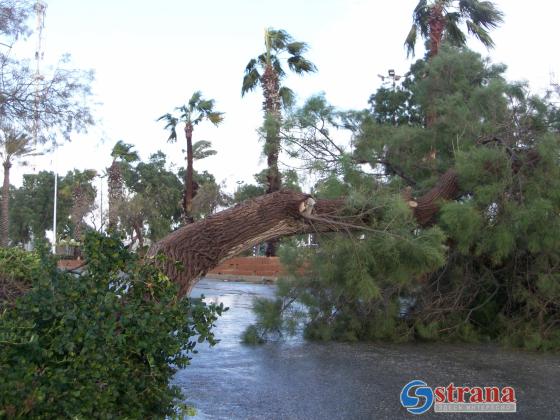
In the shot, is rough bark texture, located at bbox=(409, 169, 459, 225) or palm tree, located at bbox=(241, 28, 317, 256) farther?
palm tree, located at bbox=(241, 28, 317, 256)

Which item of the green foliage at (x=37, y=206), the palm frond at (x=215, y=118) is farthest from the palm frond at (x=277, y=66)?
the green foliage at (x=37, y=206)

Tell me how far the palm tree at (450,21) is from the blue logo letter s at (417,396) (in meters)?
10.9

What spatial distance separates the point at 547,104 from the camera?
9219 millimetres

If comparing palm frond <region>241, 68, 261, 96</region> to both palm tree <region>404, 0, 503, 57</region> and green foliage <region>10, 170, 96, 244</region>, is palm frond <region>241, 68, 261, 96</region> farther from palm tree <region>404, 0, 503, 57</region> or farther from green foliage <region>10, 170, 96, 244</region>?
green foliage <region>10, 170, 96, 244</region>

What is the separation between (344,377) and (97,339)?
4.42 metres

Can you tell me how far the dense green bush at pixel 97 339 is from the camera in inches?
117

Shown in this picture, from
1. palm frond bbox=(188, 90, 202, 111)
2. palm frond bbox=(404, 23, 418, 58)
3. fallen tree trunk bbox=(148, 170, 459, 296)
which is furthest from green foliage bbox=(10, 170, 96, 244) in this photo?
fallen tree trunk bbox=(148, 170, 459, 296)

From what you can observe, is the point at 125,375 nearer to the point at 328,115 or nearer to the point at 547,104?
the point at 328,115

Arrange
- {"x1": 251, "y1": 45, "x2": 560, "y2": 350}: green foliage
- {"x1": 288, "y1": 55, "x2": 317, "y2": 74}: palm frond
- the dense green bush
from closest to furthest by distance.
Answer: the dense green bush → {"x1": 251, "y1": 45, "x2": 560, "y2": 350}: green foliage → {"x1": 288, "y1": 55, "x2": 317, "y2": 74}: palm frond

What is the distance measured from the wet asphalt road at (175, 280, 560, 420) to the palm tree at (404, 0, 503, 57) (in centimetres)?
929

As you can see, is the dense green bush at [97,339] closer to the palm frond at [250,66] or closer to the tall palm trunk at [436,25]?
the tall palm trunk at [436,25]

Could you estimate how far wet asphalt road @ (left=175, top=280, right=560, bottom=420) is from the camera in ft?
18.5

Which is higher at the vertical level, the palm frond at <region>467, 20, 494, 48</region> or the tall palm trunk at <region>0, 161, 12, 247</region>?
the palm frond at <region>467, 20, 494, 48</region>

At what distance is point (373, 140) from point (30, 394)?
7.39m
